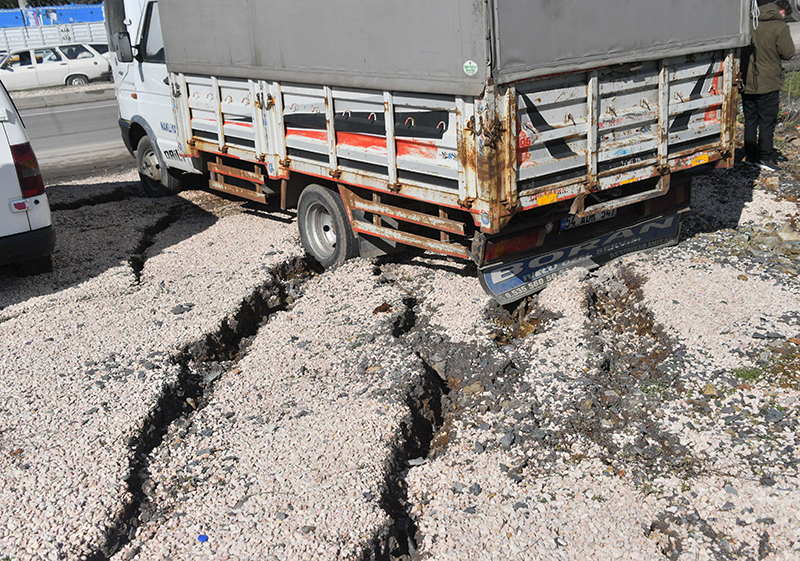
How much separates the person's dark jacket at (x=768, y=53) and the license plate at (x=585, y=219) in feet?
11.4

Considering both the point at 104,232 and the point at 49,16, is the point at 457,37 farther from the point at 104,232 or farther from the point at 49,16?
the point at 49,16

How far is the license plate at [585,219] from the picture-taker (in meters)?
5.54

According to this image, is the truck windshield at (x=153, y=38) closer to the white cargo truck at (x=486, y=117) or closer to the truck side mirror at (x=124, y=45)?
the truck side mirror at (x=124, y=45)

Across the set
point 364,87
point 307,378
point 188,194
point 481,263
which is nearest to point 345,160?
point 364,87

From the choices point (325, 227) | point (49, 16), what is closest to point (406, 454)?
point (325, 227)

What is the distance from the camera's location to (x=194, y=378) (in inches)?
192

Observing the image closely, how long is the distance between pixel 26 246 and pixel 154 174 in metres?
3.23

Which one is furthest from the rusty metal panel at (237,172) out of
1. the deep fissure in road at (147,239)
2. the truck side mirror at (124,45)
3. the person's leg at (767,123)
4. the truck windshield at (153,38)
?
the person's leg at (767,123)

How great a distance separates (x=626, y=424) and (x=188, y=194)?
705 cm

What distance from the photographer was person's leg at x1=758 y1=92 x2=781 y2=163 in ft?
26.2

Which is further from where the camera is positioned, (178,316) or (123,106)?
(123,106)

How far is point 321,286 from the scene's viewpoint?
20.2 feet

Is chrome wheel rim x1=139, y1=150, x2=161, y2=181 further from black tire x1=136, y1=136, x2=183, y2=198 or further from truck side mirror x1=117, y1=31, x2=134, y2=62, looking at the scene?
truck side mirror x1=117, y1=31, x2=134, y2=62

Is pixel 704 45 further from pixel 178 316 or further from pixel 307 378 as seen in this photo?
pixel 178 316
